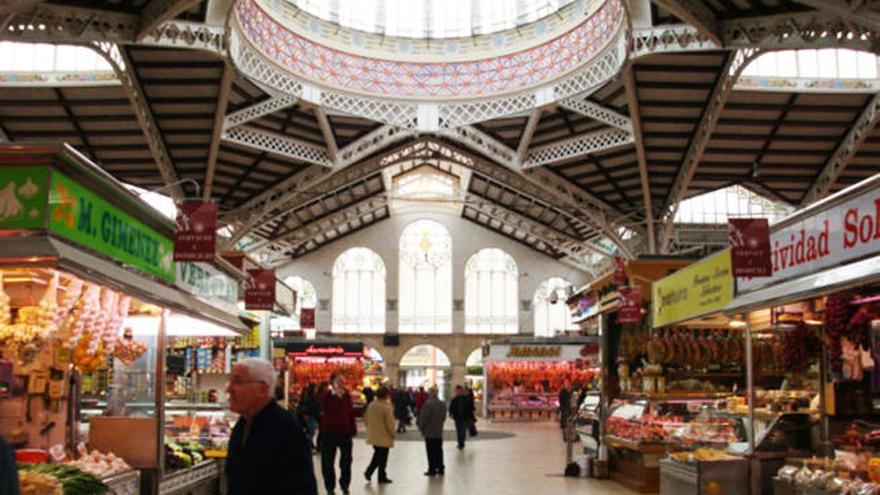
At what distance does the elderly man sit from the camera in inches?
129

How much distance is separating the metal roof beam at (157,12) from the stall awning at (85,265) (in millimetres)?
7354

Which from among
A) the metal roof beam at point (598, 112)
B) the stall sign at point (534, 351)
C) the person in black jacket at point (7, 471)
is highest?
the metal roof beam at point (598, 112)

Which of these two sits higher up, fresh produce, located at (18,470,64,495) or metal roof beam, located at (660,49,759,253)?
metal roof beam, located at (660,49,759,253)

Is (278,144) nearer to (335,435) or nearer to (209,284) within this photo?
(335,435)

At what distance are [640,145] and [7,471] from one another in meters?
19.3

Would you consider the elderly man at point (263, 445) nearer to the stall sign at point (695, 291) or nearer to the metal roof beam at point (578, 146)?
the stall sign at point (695, 291)

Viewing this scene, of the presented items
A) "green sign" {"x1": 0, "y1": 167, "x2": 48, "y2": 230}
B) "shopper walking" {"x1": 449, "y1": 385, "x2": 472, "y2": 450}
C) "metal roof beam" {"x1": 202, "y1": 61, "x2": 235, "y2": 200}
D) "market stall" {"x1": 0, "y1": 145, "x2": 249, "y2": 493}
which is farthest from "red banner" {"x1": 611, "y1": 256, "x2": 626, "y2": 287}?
"green sign" {"x1": 0, "y1": 167, "x2": 48, "y2": 230}

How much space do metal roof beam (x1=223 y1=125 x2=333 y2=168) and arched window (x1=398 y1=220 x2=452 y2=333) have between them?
48.2ft

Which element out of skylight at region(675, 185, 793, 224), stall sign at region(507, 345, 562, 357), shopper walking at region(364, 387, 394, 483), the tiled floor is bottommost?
the tiled floor

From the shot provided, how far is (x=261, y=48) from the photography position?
63.9 feet

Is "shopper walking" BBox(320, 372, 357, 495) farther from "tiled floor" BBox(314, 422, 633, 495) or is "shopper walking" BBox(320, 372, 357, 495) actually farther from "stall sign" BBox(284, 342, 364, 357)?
"stall sign" BBox(284, 342, 364, 357)

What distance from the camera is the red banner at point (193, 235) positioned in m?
7.29

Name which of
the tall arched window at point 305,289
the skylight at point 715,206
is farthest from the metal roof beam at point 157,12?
the tall arched window at point 305,289

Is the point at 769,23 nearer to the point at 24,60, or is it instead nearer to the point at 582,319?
the point at 582,319
